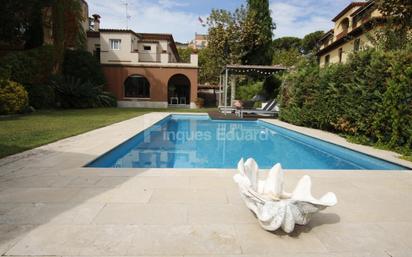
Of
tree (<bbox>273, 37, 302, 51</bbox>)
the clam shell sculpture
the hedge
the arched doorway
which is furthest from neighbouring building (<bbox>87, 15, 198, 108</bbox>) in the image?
tree (<bbox>273, 37, 302, 51</bbox>)

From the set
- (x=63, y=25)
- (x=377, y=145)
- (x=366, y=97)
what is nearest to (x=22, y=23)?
(x=63, y=25)

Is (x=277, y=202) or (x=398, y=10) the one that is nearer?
(x=277, y=202)

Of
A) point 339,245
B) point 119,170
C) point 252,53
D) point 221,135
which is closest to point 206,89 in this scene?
point 252,53

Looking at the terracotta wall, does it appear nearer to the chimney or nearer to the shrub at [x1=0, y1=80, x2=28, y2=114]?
the chimney

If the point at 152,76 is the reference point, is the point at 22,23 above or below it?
above

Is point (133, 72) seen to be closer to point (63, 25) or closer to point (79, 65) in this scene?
point (79, 65)

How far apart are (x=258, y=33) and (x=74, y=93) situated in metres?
16.6

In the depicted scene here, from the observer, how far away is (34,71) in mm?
16344

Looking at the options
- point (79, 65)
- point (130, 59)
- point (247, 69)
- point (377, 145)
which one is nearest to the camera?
point (377, 145)

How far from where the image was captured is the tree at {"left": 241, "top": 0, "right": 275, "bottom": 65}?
2558 centimetres

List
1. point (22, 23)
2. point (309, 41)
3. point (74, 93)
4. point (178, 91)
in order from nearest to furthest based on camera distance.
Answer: point (22, 23) < point (74, 93) < point (178, 91) < point (309, 41)

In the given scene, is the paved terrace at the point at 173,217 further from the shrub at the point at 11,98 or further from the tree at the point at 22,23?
the tree at the point at 22,23

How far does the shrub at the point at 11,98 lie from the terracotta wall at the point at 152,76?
10.9 metres

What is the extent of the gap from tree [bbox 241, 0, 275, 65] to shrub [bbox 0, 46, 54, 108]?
16249mm
